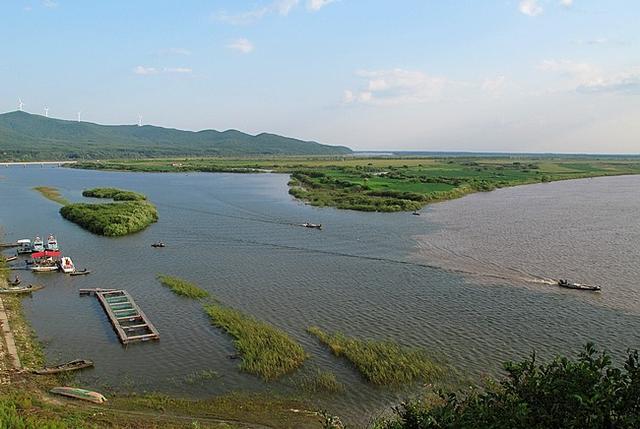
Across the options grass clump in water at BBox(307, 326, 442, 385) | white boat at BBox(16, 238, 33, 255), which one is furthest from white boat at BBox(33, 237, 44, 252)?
grass clump in water at BBox(307, 326, 442, 385)

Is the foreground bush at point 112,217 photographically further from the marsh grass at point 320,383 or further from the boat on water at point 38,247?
the marsh grass at point 320,383

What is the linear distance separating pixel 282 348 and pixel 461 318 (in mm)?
8764

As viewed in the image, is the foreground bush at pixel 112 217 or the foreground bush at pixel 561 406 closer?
the foreground bush at pixel 561 406

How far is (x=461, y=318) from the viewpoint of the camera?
23.0 metres

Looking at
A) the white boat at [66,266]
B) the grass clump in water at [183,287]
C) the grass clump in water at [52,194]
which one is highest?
the grass clump in water at [52,194]

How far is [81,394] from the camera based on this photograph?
1525cm

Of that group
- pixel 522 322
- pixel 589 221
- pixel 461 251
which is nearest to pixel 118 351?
pixel 522 322

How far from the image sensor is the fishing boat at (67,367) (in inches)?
669

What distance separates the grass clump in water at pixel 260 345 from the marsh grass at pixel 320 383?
36.0 inches

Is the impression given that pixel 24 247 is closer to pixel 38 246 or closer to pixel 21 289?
pixel 38 246

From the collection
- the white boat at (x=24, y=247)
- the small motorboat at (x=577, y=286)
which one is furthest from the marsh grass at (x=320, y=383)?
the white boat at (x=24, y=247)

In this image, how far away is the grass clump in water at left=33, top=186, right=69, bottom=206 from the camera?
6277 centimetres

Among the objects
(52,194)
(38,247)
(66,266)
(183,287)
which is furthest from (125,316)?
(52,194)

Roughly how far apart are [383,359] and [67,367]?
1102cm
